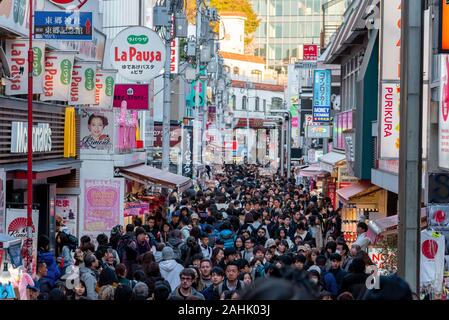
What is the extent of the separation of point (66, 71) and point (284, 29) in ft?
354

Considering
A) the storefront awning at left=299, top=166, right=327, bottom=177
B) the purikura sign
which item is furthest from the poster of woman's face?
the storefront awning at left=299, top=166, right=327, bottom=177

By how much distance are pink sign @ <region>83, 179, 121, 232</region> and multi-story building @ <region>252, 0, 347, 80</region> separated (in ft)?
334

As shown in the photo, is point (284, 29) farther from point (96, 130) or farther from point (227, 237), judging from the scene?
point (227, 237)

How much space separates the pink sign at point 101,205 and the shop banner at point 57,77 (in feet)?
7.76

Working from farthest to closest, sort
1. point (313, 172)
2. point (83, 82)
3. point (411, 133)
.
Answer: point (313, 172), point (83, 82), point (411, 133)

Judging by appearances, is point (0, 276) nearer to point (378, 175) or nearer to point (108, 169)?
point (378, 175)

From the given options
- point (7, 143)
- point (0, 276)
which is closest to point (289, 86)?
point (7, 143)

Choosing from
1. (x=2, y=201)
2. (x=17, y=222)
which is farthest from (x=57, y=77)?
(x=17, y=222)

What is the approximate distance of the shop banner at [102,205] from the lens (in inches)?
900

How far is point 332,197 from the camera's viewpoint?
39.0m

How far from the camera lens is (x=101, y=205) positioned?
22891 millimetres

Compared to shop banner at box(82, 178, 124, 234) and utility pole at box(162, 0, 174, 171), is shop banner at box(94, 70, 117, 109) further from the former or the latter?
utility pole at box(162, 0, 174, 171)

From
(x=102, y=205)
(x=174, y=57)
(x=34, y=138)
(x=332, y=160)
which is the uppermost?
(x=174, y=57)

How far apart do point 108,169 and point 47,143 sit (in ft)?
15.4
